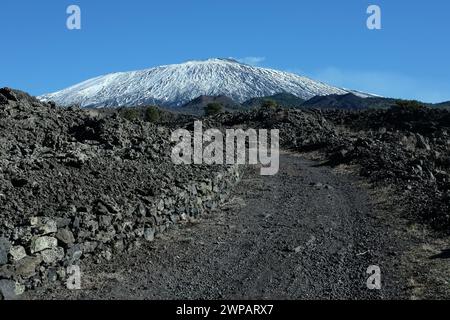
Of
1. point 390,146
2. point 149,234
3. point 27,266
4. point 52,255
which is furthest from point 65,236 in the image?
point 390,146

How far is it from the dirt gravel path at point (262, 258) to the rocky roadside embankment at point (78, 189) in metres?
0.45

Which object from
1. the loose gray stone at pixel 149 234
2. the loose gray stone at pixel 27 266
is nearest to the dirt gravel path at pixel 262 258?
the loose gray stone at pixel 149 234

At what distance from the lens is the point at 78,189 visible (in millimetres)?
12516

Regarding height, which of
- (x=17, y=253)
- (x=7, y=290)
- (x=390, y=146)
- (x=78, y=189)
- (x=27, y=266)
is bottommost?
(x=7, y=290)

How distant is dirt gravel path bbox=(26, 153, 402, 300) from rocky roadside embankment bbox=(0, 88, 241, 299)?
45cm

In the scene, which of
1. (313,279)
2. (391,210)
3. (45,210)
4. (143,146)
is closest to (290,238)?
(313,279)

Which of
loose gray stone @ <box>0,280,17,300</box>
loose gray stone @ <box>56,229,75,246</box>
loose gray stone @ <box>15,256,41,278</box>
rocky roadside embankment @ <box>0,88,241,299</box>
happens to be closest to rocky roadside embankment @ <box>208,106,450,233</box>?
rocky roadside embankment @ <box>0,88,241,299</box>

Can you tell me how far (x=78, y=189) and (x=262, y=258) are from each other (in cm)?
454

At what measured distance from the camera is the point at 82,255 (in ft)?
33.9

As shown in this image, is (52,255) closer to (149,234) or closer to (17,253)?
(17,253)

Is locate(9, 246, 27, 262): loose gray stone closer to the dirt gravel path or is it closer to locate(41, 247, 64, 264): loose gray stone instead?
locate(41, 247, 64, 264): loose gray stone

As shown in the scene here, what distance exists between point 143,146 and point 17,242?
9300mm

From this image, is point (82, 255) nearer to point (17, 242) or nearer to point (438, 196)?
point (17, 242)

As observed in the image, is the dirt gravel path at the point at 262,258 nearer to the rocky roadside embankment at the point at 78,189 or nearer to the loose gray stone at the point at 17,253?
the rocky roadside embankment at the point at 78,189
